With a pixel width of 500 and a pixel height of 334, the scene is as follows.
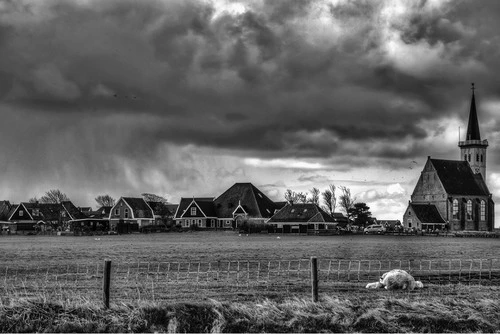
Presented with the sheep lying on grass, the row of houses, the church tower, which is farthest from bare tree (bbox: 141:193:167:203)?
the sheep lying on grass

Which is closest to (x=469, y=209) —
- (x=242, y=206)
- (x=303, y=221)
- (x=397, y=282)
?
(x=303, y=221)

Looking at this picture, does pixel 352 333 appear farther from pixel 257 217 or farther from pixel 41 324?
pixel 257 217

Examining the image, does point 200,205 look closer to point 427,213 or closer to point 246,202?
point 246,202

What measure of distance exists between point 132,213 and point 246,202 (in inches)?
957

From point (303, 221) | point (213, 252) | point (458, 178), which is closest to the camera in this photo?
point (213, 252)

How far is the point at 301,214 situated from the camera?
424 ft

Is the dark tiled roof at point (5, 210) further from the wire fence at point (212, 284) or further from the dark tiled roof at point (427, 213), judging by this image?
the wire fence at point (212, 284)

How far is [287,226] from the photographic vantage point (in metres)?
130

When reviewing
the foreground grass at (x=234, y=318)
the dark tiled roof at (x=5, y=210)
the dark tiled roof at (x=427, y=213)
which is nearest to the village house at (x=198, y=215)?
the dark tiled roof at (x=5, y=210)

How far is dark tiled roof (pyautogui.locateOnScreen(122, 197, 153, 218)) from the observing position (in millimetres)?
147375

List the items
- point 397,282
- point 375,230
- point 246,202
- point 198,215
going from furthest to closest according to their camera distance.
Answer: point 198,215, point 246,202, point 375,230, point 397,282

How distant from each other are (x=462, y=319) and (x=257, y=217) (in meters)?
124

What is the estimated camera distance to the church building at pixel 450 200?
151 meters

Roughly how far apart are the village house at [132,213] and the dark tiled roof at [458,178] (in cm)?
6472
